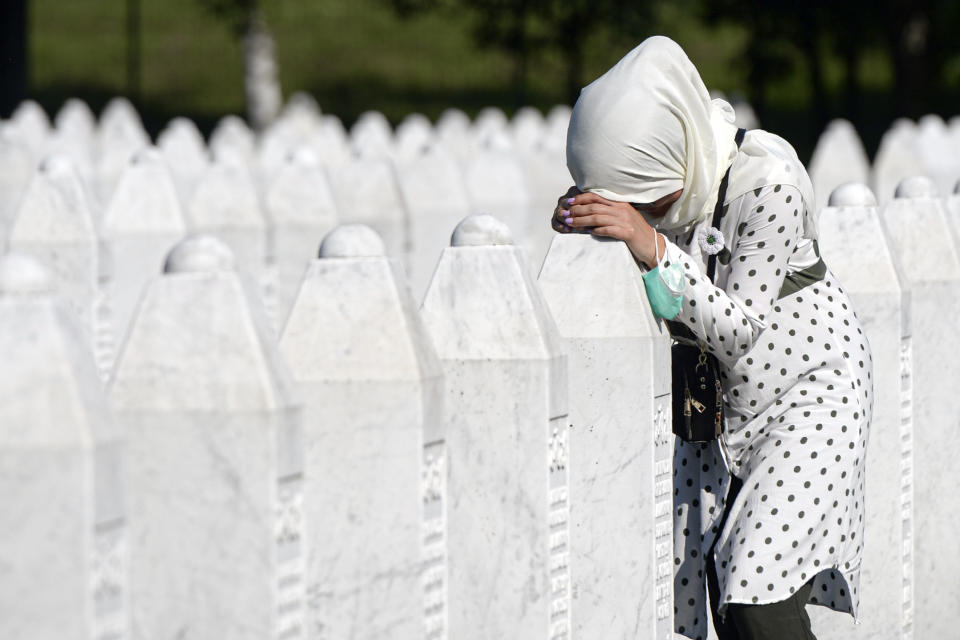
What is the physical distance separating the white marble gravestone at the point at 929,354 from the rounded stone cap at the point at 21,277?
3.32 m

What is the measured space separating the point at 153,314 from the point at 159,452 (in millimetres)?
234

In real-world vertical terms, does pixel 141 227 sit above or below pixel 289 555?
above

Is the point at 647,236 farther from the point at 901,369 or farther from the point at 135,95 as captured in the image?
the point at 135,95

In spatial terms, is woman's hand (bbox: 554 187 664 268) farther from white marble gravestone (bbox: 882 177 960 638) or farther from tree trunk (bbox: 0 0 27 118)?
tree trunk (bbox: 0 0 27 118)

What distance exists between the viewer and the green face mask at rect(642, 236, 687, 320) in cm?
393

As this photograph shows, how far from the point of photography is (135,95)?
1238 inches

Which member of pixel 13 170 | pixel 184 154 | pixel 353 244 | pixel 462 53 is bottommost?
pixel 353 244

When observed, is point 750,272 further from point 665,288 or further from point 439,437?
point 439,437

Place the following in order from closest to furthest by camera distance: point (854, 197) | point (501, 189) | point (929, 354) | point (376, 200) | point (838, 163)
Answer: point (854, 197), point (929, 354), point (376, 200), point (501, 189), point (838, 163)

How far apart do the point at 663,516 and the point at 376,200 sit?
194 inches

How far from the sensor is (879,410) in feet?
16.8

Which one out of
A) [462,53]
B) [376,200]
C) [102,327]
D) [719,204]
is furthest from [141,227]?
[462,53]

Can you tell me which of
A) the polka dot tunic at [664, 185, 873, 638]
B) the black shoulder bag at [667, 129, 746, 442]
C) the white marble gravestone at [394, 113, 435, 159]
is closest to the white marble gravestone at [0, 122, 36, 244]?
the white marble gravestone at [394, 113, 435, 159]

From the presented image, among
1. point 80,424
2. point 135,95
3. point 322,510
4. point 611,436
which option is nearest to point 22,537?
point 80,424
